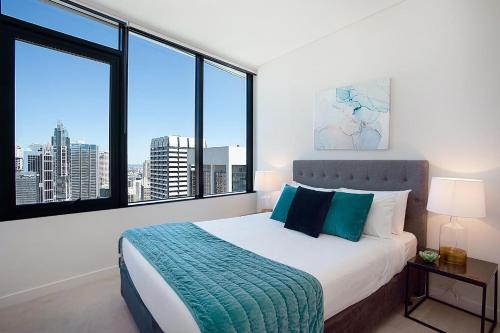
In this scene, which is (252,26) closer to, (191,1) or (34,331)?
(191,1)

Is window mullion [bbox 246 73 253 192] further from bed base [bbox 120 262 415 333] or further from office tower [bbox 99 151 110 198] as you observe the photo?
bed base [bbox 120 262 415 333]

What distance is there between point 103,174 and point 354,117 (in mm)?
2813

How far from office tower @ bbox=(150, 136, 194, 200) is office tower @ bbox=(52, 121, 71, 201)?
34.9 inches

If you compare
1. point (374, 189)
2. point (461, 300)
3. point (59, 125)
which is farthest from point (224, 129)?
point (461, 300)

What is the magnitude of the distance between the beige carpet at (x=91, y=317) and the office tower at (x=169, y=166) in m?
1.30

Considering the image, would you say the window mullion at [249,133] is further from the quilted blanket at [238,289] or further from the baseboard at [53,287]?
the quilted blanket at [238,289]

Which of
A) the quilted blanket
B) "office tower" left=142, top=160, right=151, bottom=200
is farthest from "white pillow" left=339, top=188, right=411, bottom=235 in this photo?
"office tower" left=142, top=160, right=151, bottom=200

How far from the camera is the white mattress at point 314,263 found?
1.32m

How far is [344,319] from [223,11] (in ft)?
9.40

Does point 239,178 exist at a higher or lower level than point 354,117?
lower

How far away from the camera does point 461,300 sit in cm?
214

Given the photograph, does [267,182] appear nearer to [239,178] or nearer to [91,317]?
[239,178]

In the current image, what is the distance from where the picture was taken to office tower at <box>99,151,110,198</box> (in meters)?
2.77

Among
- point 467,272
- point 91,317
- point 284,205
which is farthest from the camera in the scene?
point 284,205
